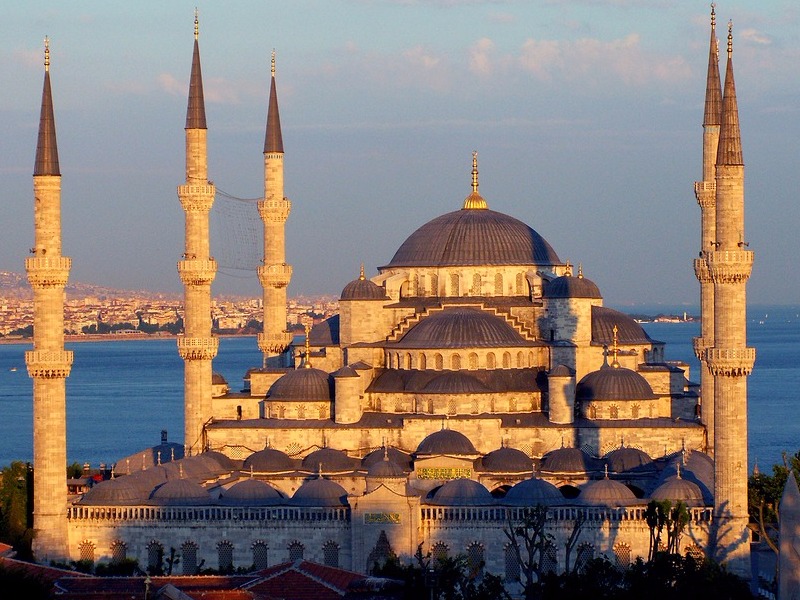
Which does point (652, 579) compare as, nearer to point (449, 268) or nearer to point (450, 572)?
point (450, 572)

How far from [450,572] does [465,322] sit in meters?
14.2

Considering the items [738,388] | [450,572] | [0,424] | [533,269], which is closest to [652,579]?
[450,572]

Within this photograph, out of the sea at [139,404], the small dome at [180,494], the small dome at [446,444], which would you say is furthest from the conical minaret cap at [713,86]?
the sea at [139,404]

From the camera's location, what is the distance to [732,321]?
36844 mm

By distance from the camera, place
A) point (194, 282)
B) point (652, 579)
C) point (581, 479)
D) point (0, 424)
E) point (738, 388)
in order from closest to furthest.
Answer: point (652, 579), point (738, 388), point (581, 479), point (194, 282), point (0, 424)

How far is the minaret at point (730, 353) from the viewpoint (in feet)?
119

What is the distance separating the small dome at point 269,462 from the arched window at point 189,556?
3.66 meters

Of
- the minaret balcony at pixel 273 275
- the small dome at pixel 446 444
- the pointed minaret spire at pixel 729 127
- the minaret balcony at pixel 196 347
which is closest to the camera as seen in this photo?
the pointed minaret spire at pixel 729 127

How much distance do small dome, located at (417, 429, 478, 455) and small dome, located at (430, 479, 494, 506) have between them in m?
2.56

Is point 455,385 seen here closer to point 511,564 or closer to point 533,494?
point 533,494

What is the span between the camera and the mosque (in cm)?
3756

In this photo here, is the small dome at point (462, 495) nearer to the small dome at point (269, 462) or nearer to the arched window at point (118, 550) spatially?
the small dome at point (269, 462)

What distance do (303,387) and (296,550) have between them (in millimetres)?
6569

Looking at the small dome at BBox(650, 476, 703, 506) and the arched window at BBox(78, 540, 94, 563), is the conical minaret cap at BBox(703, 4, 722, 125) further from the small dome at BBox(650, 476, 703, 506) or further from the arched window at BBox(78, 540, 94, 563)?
the arched window at BBox(78, 540, 94, 563)
